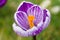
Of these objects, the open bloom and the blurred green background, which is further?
the blurred green background

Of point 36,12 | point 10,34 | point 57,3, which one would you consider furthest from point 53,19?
point 36,12

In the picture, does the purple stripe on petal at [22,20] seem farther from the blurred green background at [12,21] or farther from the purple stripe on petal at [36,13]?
the blurred green background at [12,21]

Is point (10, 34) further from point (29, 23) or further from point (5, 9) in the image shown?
point (29, 23)

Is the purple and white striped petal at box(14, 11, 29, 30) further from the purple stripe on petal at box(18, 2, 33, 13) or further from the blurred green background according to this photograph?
the blurred green background

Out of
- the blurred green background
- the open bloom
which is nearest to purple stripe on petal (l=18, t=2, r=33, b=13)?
the open bloom

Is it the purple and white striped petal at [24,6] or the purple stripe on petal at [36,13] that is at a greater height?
the purple and white striped petal at [24,6]

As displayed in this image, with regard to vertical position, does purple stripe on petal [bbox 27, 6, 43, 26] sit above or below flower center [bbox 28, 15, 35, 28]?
above

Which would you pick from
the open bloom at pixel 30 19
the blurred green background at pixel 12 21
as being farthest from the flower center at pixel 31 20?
the blurred green background at pixel 12 21

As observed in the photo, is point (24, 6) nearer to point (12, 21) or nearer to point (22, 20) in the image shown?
point (22, 20)
